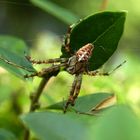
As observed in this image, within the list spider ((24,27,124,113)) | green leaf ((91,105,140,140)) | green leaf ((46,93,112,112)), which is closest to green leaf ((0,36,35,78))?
spider ((24,27,124,113))

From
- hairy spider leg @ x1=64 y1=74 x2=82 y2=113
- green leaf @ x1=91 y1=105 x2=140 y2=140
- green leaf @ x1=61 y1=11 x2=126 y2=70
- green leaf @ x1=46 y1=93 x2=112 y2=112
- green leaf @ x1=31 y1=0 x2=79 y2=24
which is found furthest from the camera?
green leaf @ x1=31 y1=0 x2=79 y2=24

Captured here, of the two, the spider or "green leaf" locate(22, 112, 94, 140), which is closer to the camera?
"green leaf" locate(22, 112, 94, 140)

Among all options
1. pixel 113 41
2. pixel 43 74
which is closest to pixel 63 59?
pixel 43 74

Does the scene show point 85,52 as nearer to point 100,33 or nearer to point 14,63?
point 100,33

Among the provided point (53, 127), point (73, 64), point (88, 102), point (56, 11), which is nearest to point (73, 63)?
point (73, 64)

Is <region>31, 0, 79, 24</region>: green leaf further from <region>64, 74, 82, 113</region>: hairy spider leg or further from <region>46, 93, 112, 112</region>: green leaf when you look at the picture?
<region>46, 93, 112, 112</region>: green leaf

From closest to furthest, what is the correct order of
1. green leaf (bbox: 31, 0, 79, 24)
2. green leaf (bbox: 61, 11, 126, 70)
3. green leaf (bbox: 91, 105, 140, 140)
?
green leaf (bbox: 91, 105, 140, 140) < green leaf (bbox: 61, 11, 126, 70) < green leaf (bbox: 31, 0, 79, 24)
